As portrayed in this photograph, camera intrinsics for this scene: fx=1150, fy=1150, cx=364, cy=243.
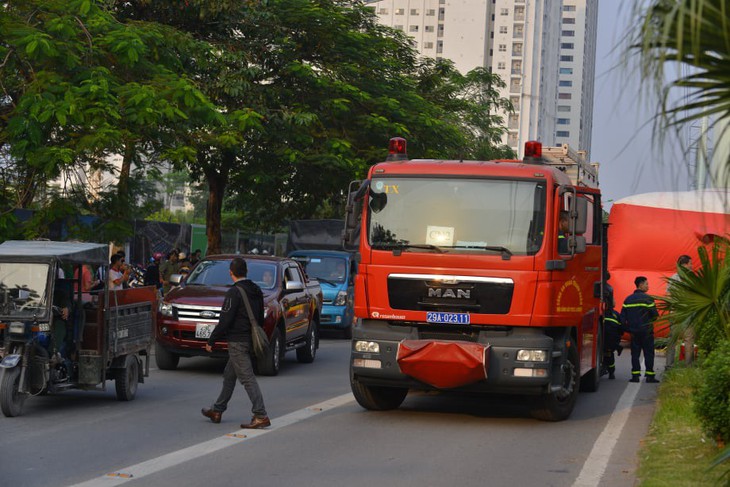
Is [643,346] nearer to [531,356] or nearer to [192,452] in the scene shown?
[531,356]

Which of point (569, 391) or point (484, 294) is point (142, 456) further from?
point (569, 391)

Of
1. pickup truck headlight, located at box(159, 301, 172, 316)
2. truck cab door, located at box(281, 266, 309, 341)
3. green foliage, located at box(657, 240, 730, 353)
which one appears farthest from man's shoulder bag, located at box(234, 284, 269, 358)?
truck cab door, located at box(281, 266, 309, 341)

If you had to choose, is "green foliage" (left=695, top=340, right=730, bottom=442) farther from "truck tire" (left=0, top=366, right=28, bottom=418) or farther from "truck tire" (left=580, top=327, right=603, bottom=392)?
"truck tire" (left=0, top=366, right=28, bottom=418)

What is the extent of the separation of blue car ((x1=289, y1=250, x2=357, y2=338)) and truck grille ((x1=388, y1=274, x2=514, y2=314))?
13.6 m

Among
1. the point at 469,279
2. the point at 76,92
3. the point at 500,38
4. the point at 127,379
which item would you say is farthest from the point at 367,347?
the point at 500,38

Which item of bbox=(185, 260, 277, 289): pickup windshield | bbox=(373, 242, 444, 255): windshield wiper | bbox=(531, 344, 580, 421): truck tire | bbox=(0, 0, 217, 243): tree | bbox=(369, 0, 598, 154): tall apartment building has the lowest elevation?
bbox=(531, 344, 580, 421): truck tire

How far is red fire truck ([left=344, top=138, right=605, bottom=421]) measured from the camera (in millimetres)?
12203

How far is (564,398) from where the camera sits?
13.1m

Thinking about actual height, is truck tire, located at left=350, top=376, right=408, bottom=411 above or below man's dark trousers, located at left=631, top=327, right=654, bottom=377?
below

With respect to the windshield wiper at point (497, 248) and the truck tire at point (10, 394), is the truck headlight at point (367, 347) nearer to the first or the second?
the windshield wiper at point (497, 248)

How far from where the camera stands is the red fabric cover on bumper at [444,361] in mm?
11992

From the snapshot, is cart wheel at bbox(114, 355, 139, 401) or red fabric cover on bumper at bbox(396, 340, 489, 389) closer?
red fabric cover on bumper at bbox(396, 340, 489, 389)

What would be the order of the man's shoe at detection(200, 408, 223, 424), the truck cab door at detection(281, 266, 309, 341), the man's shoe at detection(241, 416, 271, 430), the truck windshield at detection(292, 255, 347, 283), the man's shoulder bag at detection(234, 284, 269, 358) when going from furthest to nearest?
the truck windshield at detection(292, 255, 347, 283), the truck cab door at detection(281, 266, 309, 341), the man's shoe at detection(200, 408, 223, 424), the man's shoulder bag at detection(234, 284, 269, 358), the man's shoe at detection(241, 416, 271, 430)

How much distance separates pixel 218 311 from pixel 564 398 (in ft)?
19.8
